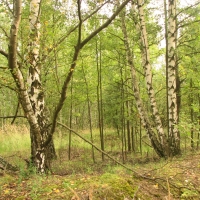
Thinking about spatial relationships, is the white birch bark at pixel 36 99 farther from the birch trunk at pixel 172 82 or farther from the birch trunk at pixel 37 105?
the birch trunk at pixel 172 82

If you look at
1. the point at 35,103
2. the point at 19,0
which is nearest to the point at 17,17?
the point at 19,0

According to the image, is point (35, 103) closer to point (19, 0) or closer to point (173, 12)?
point (19, 0)

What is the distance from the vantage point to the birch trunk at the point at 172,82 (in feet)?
22.1

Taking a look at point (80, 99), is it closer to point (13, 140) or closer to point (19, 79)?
point (13, 140)

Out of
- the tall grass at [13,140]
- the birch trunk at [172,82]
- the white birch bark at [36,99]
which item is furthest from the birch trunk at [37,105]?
the tall grass at [13,140]

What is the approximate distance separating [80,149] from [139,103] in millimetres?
5756

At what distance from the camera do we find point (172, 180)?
3.80 m

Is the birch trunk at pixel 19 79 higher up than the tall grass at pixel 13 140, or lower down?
higher up

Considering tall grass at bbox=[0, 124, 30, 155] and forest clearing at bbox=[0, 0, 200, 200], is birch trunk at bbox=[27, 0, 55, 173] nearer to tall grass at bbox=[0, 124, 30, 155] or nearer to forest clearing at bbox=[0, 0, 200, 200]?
forest clearing at bbox=[0, 0, 200, 200]

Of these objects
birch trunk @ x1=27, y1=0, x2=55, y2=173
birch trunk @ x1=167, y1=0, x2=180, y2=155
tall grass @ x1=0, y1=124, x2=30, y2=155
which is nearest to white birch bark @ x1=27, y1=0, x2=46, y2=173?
birch trunk @ x1=27, y1=0, x2=55, y2=173

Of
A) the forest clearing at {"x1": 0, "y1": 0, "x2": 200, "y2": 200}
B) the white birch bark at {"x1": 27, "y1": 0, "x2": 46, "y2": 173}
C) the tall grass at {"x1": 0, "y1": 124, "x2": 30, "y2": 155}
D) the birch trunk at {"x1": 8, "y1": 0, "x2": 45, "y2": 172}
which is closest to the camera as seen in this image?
the birch trunk at {"x1": 8, "y1": 0, "x2": 45, "y2": 172}

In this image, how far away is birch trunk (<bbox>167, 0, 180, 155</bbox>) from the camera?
22.1ft

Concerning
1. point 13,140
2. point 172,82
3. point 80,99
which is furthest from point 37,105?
point 13,140

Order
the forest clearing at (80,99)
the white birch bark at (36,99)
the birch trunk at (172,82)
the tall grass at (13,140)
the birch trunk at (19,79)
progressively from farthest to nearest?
the tall grass at (13,140)
the birch trunk at (172,82)
the white birch bark at (36,99)
the forest clearing at (80,99)
the birch trunk at (19,79)
